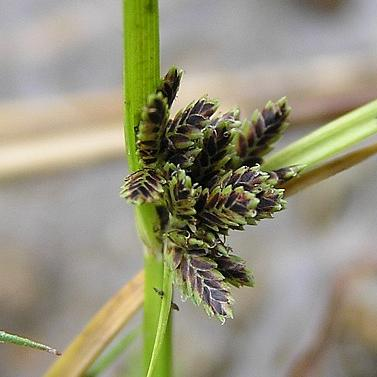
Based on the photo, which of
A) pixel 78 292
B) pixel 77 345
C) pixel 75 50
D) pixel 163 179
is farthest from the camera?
pixel 75 50

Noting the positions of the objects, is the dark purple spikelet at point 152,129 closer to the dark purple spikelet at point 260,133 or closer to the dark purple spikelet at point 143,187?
the dark purple spikelet at point 143,187

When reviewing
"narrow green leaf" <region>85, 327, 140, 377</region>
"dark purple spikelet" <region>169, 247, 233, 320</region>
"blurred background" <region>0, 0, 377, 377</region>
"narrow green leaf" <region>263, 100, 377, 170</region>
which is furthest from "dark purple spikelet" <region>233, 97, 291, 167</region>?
"blurred background" <region>0, 0, 377, 377</region>

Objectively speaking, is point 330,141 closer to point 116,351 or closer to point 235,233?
point 116,351

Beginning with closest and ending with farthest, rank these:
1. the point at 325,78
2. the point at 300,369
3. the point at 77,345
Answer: the point at 77,345 → the point at 300,369 → the point at 325,78

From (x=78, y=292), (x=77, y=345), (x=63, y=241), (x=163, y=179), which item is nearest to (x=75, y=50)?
Answer: (x=63, y=241)

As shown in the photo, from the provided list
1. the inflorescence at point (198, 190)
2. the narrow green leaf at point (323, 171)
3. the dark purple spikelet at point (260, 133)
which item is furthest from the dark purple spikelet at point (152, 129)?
the narrow green leaf at point (323, 171)

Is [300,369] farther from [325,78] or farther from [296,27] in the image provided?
[296,27]

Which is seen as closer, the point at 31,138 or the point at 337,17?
the point at 31,138

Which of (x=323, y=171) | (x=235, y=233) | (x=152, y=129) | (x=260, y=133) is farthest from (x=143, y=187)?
(x=235, y=233)

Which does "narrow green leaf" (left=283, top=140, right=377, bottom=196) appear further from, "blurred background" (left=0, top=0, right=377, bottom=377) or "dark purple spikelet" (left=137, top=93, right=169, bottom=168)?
"blurred background" (left=0, top=0, right=377, bottom=377)
